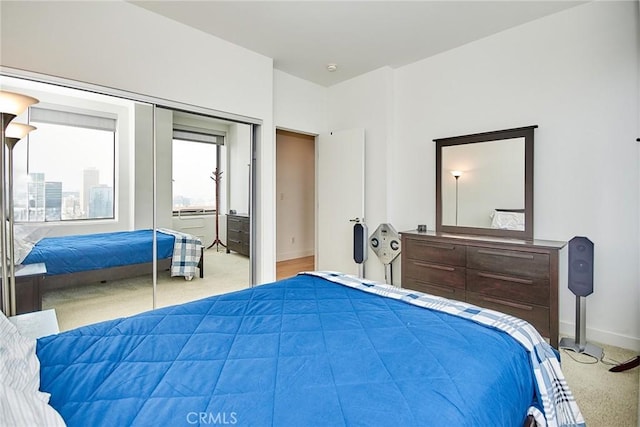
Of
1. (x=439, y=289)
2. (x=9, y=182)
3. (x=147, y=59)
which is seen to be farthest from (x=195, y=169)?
(x=439, y=289)

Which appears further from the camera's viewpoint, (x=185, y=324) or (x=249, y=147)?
(x=249, y=147)

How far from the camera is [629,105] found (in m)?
2.64

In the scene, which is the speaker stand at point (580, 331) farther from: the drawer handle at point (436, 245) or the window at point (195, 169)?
the window at point (195, 169)

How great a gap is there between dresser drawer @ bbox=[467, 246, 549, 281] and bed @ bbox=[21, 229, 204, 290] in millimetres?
2765

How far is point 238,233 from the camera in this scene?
3807mm

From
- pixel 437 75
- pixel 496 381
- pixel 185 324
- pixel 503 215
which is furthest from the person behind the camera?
pixel 437 75

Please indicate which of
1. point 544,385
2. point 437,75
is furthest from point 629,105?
point 544,385

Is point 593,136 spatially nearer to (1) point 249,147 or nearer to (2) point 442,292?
(2) point 442,292

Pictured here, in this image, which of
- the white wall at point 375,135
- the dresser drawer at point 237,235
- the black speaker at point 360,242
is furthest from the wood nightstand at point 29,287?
the white wall at point 375,135

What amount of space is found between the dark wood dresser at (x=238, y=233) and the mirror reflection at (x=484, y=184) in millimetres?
2263

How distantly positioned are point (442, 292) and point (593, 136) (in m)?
1.88

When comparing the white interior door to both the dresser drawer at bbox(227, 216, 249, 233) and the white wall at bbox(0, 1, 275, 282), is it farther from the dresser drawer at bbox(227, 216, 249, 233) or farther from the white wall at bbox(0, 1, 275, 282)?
the dresser drawer at bbox(227, 216, 249, 233)

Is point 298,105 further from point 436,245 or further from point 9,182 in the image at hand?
point 9,182

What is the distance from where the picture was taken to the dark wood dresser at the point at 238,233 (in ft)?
12.3
